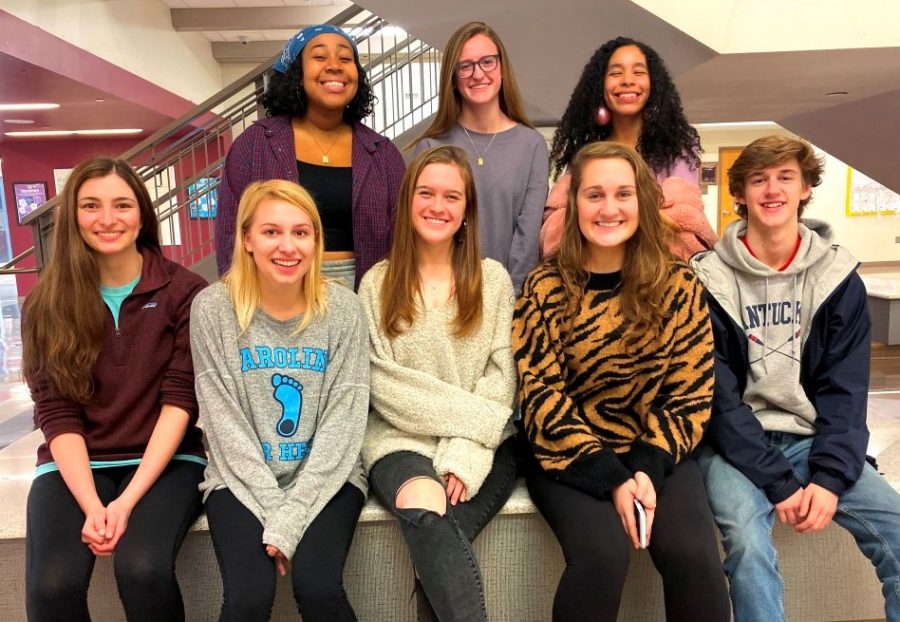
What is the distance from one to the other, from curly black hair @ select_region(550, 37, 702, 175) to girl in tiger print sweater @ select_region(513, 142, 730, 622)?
39cm

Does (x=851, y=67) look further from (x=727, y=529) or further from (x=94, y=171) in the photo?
(x=94, y=171)

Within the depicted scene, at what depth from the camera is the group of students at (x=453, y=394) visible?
1486mm

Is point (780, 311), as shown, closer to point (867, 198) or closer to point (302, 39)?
point (302, 39)

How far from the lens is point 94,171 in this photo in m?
1.74

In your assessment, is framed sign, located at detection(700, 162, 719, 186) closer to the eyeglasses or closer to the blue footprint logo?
the eyeglasses

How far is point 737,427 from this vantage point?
5.54ft

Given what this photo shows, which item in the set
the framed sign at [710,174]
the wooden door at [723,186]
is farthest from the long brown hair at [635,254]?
the framed sign at [710,174]

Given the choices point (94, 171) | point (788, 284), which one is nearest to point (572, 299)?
point (788, 284)

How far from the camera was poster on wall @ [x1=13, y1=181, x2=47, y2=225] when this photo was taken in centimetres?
1037

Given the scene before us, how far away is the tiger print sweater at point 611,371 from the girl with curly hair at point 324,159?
63cm

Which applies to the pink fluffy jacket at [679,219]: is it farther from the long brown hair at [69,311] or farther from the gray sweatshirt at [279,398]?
the long brown hair at [69,311]

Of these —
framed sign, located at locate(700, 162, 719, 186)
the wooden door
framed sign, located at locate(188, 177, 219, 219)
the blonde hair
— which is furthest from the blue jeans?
A: framed sign, located at locate(700, 162, 719, 186)

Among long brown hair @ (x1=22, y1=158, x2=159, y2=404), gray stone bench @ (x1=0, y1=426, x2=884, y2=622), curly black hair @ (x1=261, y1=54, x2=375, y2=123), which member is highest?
curly black hair @ (x1=261, y1=54, x2=375, y2=123)

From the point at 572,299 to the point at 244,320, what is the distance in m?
0.81
